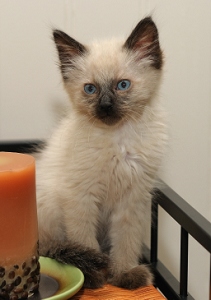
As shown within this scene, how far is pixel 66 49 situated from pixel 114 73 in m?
0.14

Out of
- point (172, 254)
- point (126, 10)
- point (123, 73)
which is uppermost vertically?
point (126, 10)

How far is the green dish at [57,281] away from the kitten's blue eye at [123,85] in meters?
0.42

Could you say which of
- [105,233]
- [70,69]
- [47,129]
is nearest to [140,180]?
[105,233]

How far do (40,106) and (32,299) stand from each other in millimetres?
754

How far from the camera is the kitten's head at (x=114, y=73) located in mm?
1231

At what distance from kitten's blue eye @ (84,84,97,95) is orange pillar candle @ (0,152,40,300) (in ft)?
0.93

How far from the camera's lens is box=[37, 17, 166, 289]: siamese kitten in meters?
1.24

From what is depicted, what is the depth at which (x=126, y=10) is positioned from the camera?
167cm

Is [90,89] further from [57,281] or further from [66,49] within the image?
[57,281]

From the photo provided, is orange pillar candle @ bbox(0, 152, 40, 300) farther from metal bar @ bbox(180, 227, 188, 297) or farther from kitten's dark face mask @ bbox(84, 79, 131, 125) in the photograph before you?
metal bar @ bbox(180, 227, 188, 297)

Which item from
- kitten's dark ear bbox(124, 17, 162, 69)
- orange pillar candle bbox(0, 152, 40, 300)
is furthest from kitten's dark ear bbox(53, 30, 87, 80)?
orange pillar candle bbox(0, 152, 40, 300)

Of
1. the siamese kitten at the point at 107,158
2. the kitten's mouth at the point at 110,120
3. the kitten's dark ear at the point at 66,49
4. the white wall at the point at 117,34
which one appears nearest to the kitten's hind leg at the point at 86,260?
the siamese kitten at the point at 107,158

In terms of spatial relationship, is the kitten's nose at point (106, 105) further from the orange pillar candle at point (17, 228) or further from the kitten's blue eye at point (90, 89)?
the orange pillar candle at point (17, 228)

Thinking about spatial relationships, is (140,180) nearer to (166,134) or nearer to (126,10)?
(166,134)
